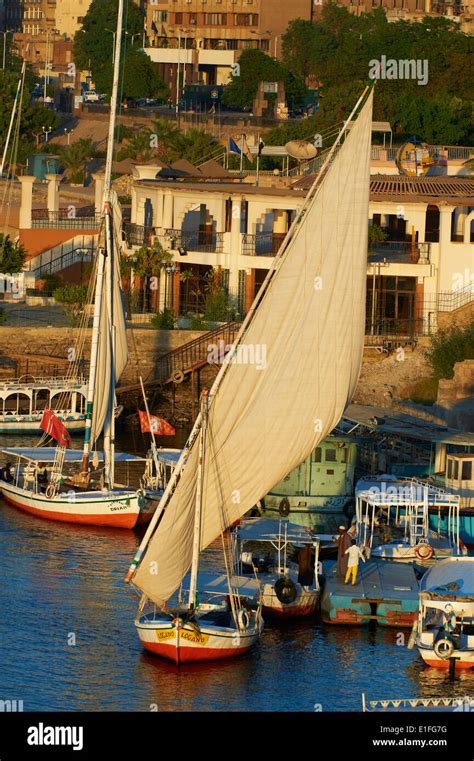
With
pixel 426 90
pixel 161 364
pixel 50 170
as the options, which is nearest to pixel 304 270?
pixel 161 364

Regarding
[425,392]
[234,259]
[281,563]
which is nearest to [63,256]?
[234,259]

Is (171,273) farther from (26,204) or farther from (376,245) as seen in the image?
(26,204)

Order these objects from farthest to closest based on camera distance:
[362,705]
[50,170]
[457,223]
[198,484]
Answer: [50,170]
[457,223]
[198,484]
[362,705]

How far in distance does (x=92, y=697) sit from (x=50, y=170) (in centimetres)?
8992

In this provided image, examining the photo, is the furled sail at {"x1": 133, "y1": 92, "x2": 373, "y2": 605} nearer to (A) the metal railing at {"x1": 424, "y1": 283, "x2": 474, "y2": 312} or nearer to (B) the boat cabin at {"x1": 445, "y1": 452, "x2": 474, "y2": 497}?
(B) the boat cabin at {"x1": 445, "y1": 452, "x2": 474, "y2": 497}

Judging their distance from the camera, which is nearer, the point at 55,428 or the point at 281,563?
the point at 281,563

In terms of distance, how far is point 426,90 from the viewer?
142 m

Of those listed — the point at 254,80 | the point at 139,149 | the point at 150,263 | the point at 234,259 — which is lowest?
the point at 150,263

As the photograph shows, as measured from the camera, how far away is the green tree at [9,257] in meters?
86.0

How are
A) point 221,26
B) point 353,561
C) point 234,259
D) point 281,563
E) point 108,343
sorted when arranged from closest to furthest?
point 353,561, point 281,563, point 108,343, point 234,259, point 221,26

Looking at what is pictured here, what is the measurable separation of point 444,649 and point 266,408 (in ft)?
24.3

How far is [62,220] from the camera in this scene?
3895 inches

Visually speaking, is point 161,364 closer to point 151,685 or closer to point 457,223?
point 457,223

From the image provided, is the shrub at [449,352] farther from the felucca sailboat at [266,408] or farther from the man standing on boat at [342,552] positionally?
the man standing on boat at [342,552]
